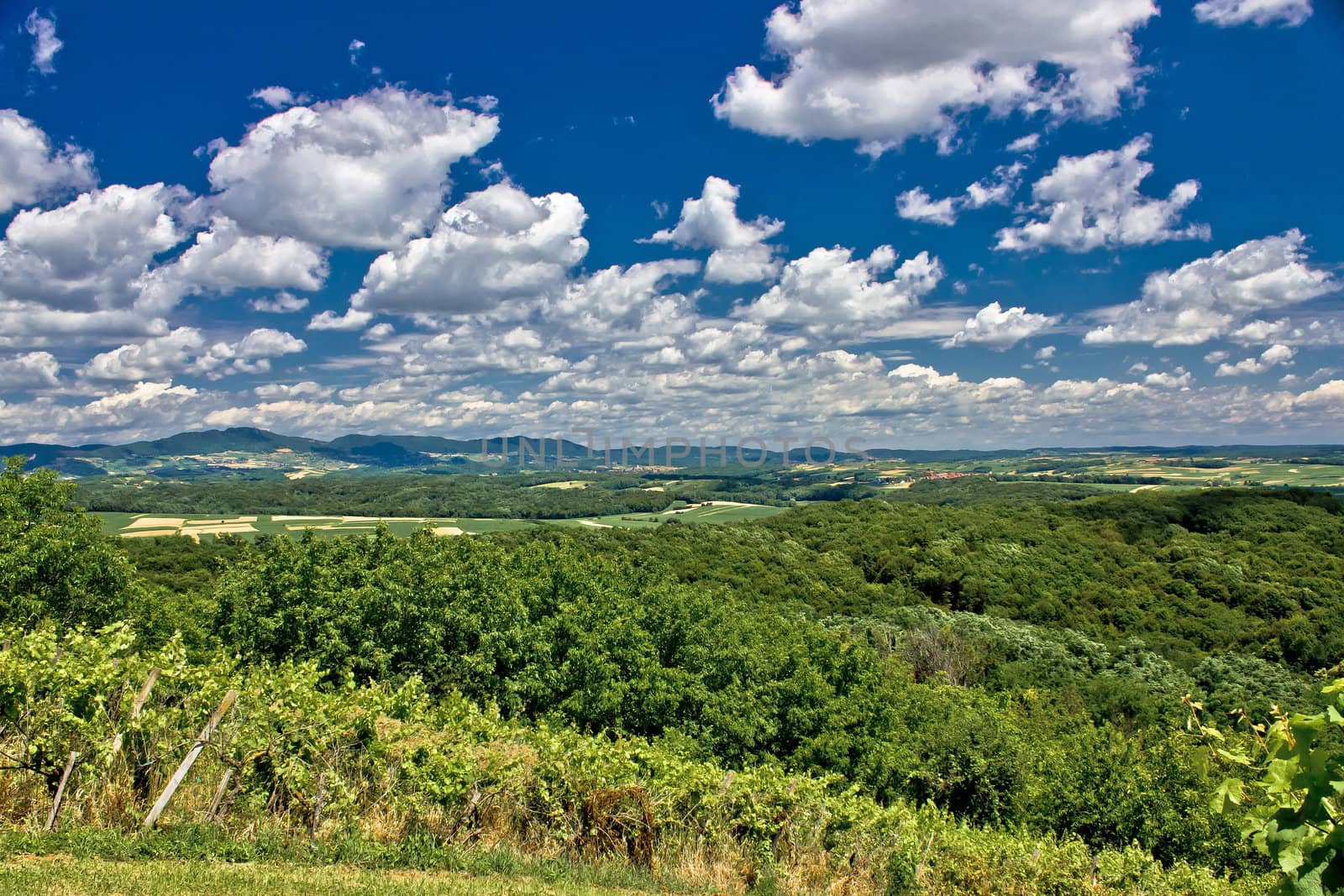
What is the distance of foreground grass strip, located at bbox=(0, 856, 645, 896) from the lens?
952cm

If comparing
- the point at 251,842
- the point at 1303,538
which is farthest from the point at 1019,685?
the point at 1303,538

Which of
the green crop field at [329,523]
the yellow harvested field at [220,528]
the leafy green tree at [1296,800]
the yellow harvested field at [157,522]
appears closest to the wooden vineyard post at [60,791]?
the leafy green tree at [1296,800]

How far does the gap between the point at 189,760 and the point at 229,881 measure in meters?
2.49

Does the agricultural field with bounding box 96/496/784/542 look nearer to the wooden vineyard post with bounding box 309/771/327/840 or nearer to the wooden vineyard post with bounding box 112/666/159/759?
the wooden vineyard post with bounding box 112/666/159/759

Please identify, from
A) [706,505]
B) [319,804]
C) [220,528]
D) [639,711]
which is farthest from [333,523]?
[319,804]

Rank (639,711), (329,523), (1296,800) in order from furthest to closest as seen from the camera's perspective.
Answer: (329,523)
(639,711)
(1296,800)

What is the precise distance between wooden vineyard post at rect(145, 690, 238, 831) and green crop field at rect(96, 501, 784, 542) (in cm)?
7397

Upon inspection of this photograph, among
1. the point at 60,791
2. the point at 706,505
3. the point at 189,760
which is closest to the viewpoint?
the point at 60,791

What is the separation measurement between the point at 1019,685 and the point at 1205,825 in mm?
27666

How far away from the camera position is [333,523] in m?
124

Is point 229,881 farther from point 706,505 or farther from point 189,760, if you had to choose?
point 706,505

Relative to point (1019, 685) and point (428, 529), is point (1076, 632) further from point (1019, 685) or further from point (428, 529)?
point (428, 529)

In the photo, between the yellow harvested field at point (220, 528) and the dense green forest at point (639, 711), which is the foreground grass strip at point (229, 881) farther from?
the yellow harvested field at point (220, 528)

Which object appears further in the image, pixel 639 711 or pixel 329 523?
pixel 329 523
